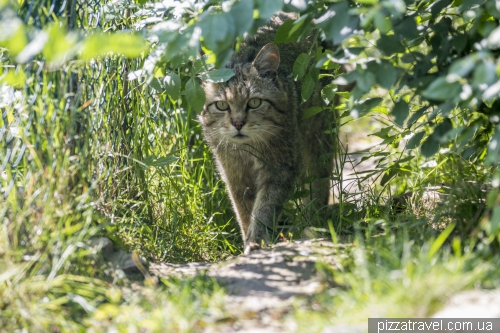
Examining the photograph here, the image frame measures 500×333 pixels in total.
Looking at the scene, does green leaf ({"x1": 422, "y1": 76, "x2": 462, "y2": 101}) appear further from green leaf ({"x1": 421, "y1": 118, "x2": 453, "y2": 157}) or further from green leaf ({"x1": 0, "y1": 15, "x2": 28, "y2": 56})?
green leaf ({"x1": 0, "y1": 15, "x2": 28, "y2": 56})

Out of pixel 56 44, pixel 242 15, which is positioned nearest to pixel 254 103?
pixel 242 15

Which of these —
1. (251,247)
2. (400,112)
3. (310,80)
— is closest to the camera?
(400,112)

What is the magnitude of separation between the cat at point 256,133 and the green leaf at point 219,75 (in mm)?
765

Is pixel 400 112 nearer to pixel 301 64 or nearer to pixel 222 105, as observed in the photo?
pixel 301 64

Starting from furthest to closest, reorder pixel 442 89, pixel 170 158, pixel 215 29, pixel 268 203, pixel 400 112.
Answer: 1. pixel 268 203
2. pixel 170 158
3. pixel 400 112
4. pixel 215 29
5. pixel 442 89

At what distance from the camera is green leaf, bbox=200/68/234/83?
3.64 meters

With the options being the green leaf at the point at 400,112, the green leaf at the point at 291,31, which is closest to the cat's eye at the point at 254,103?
the green leaf at the point at 291,31

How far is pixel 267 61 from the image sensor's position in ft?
14.8

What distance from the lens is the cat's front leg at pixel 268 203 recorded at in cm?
419

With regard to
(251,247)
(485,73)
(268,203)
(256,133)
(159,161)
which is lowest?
(251,247)

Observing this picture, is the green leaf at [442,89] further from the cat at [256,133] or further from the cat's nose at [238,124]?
the cat's nose at [238,124]

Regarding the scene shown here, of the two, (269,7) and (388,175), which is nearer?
(269,7)

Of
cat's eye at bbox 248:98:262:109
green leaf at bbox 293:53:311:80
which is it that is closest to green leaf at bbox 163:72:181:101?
green leaf at bbox 293:53:311:80

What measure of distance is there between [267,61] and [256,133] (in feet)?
1.77
